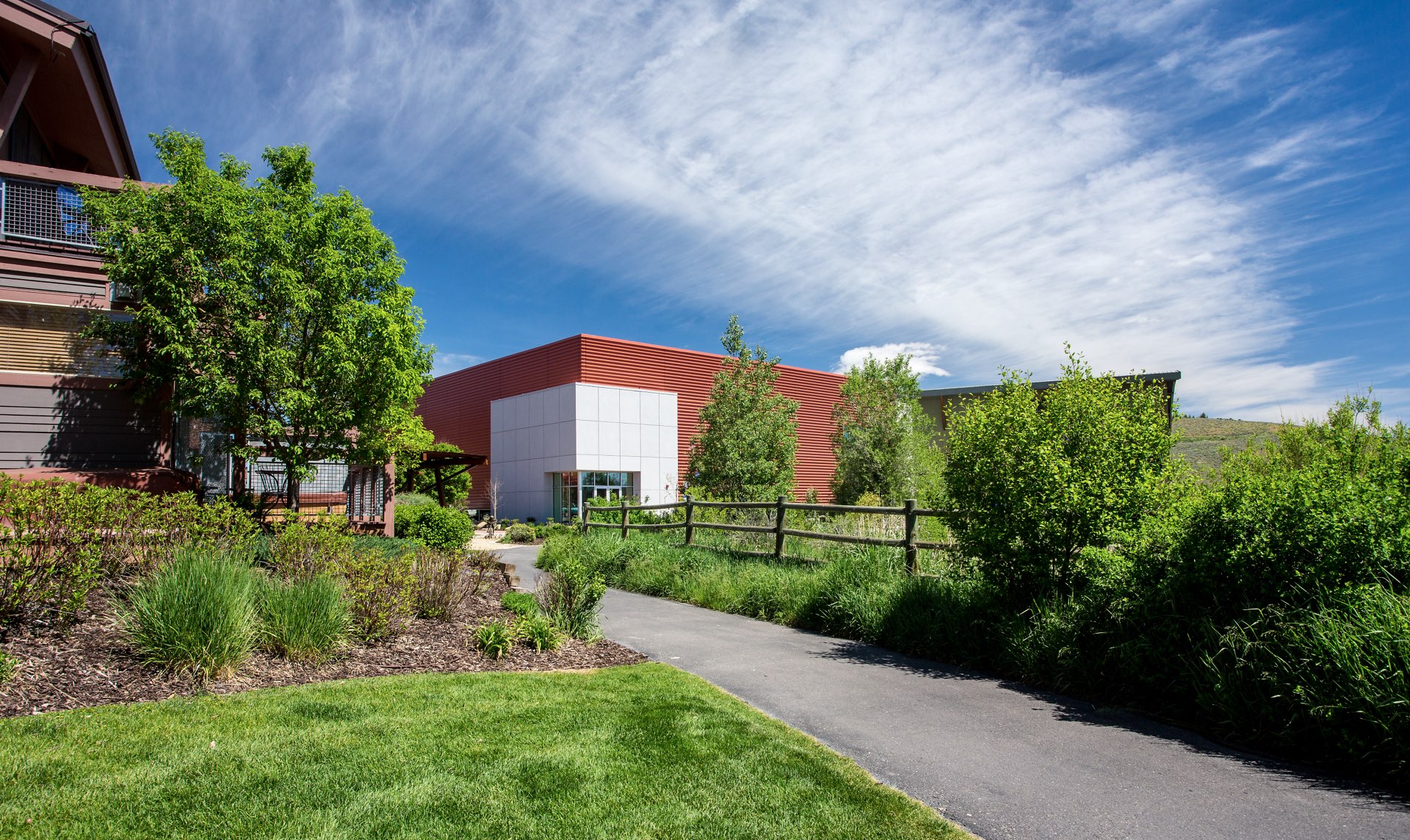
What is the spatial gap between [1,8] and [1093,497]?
54.4 feet

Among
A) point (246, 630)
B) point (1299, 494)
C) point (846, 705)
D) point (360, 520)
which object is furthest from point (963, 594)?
point (360, 520)

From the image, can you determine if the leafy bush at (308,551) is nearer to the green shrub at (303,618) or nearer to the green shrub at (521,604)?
the green shrub at (303,618)

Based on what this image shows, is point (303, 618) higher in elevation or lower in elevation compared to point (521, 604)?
higher

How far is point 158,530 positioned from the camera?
285 inches

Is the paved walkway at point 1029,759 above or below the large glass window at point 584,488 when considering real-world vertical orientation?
below

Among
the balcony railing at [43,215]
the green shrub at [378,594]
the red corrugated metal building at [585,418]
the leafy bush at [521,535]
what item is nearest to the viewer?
the green shrub at [378,594]

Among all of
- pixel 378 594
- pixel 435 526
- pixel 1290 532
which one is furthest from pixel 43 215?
pixel 1290 532

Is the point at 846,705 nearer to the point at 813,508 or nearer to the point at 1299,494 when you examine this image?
the point at 1299,494

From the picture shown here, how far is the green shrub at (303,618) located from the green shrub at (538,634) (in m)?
1.70

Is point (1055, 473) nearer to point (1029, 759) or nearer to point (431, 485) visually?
point (1029, 759)

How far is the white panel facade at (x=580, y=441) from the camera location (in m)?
32.3

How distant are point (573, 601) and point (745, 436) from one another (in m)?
18.2

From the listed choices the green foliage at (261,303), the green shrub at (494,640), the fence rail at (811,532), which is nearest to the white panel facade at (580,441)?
the fence rail at (811,532)

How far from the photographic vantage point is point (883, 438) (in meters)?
30.0
